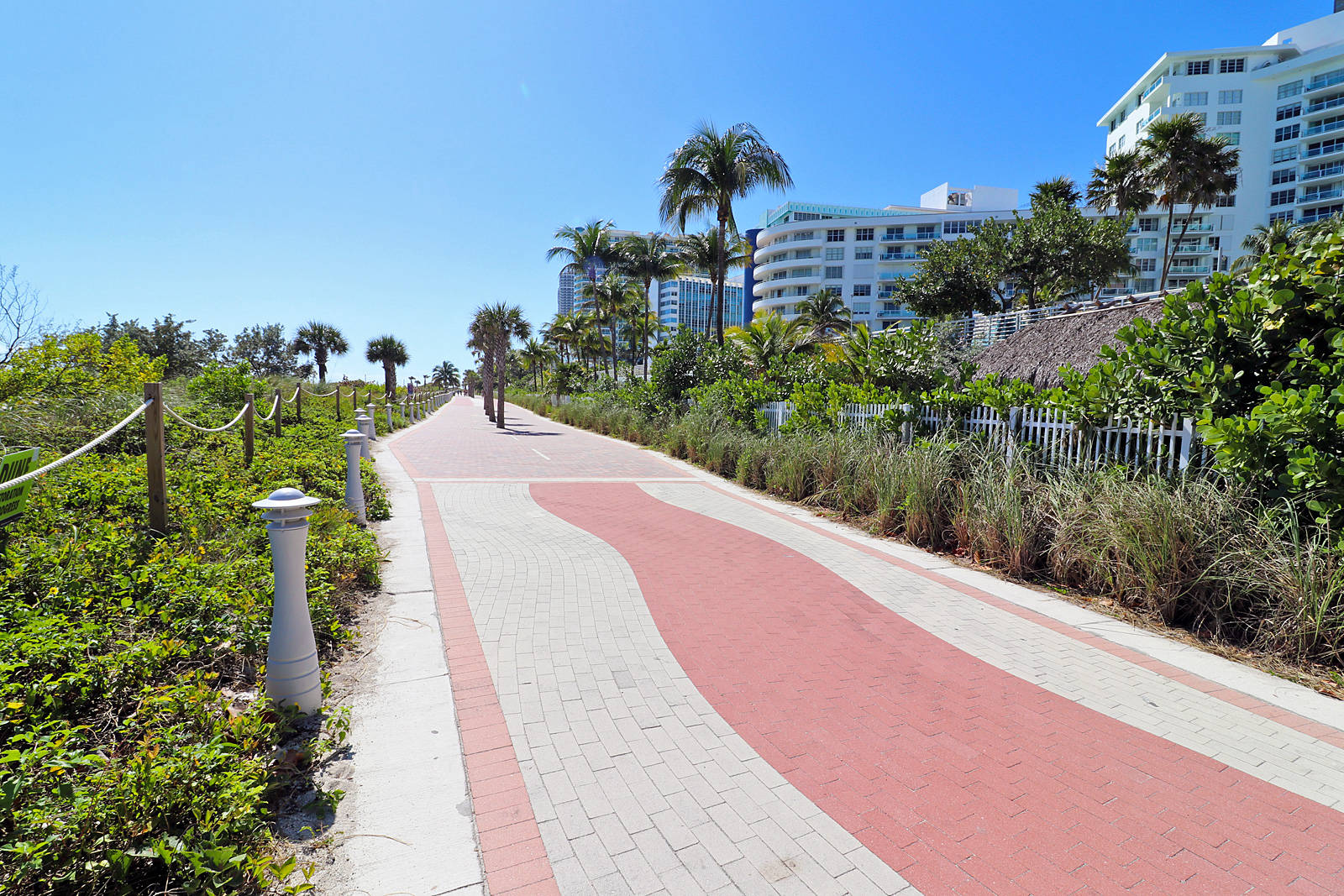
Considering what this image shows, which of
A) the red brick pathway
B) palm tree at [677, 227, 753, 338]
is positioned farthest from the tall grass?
palm tree at [677, 227, 753, 338]

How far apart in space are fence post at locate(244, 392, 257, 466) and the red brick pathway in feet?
22.5

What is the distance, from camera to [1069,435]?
6.79m

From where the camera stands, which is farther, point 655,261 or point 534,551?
point 655,261

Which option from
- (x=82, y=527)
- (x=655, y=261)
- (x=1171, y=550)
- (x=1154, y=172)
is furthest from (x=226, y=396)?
(x=1154, y=172)

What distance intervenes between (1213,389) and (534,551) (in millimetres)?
6287

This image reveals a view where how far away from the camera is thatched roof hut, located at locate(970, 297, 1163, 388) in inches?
477

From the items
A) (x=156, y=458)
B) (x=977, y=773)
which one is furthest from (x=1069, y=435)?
(x=156, y=458)

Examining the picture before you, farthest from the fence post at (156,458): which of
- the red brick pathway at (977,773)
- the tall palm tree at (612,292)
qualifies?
the tall palm tree at (612,292)

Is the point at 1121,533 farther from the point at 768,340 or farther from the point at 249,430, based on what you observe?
the point at 768,340

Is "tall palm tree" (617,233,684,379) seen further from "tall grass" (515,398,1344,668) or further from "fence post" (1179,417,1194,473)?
"fence post" (1179,417,1194,473)

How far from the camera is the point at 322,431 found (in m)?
14.6

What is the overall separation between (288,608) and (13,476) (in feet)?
6.36

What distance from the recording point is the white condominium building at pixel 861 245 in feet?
264

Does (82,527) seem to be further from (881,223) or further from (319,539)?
(881,223)
